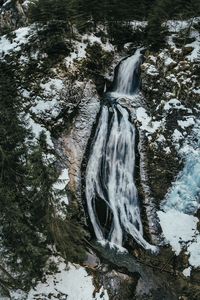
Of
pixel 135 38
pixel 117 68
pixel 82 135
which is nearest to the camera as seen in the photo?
pixel 82 135

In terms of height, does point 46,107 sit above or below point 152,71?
below

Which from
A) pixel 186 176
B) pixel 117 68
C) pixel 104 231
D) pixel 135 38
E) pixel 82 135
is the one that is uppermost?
pixel 135 38

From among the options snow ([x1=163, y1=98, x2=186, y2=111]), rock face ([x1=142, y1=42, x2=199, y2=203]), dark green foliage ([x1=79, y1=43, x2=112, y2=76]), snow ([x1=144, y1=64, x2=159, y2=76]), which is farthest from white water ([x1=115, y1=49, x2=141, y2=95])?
snow ([x1=163, y1=98, x2=186, y2=111])

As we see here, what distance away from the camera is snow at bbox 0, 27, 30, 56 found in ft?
67.6

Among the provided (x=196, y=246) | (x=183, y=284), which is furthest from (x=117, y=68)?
→ (x=183, y=284)

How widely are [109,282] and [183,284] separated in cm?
255

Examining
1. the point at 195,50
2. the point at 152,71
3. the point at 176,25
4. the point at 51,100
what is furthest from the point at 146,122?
the point at 176,25

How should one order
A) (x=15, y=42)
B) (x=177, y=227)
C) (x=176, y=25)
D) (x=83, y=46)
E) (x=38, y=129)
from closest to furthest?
(x=177, y=227), (x=38, y=129), (x=83, y=46), (x=15, y=42), (x=176, y=25)

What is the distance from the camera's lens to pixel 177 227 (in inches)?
627

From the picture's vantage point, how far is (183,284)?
14305 millimetres

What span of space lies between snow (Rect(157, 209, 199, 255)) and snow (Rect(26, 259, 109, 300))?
340cm

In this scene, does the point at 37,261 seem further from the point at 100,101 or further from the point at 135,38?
the point at 135,38

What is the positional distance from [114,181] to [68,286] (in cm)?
482

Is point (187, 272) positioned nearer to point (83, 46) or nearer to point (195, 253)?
point (195, 253)
